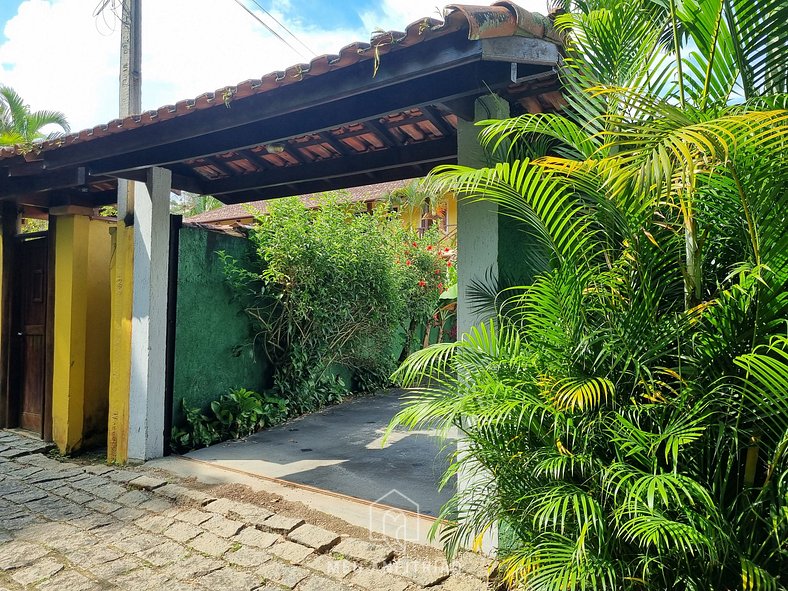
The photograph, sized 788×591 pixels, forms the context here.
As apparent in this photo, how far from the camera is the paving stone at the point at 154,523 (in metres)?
3.45

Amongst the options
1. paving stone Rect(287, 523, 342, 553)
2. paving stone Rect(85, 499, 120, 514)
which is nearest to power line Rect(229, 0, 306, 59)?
paving stone Rect(85, 499, 120, 514)

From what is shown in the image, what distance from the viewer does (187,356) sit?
5.18 m

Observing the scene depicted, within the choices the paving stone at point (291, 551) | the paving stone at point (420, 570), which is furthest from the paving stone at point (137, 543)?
the paving stone at point (420, 570)

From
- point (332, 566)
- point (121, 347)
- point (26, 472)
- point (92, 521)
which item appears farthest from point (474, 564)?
point (26, 472)

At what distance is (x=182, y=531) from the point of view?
3.41m

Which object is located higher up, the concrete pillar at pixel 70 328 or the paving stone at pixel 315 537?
the concrete pillar at pixel 70 328

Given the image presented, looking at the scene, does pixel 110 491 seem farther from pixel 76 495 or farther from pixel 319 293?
pixel 319 293

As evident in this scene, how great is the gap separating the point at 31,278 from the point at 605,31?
629 cm

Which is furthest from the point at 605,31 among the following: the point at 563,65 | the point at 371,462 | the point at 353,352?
the point at 353,352

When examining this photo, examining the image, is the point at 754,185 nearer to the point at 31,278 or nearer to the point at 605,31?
the point at 605,31

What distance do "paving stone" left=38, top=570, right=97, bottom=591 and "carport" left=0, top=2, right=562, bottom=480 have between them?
1926 millimetres

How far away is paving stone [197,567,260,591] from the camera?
2752mm

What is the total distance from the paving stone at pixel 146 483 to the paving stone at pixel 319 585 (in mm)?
1874

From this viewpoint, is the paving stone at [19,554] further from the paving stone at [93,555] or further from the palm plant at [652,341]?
the palm plant at [652,341]
